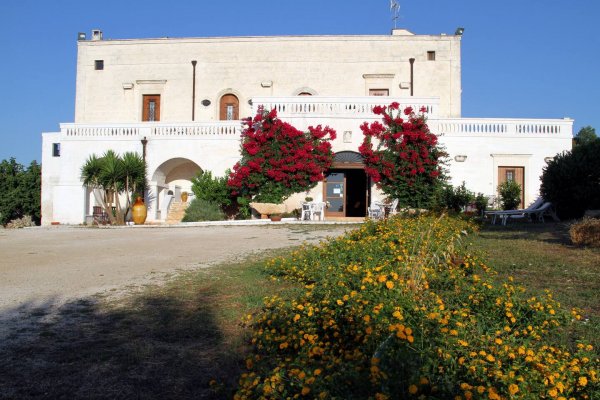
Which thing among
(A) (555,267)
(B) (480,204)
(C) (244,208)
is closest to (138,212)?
(C) (244,208)

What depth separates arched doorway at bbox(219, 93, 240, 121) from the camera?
1013 inches

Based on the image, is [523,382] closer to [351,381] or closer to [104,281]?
[351,381]

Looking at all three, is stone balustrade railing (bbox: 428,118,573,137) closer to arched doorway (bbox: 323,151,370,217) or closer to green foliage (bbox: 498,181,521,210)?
green foliage (bbox: 498,181,521,210)

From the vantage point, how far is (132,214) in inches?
735

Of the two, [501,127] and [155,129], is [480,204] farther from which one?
[155,129]

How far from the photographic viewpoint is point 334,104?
19312 mm

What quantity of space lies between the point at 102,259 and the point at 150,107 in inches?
769

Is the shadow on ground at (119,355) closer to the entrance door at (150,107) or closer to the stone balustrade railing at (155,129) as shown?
the stone balustrade railing at (155,129)

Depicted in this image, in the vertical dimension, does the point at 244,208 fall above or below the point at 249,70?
below

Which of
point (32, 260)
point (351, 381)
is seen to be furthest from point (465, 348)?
point (32, 260)

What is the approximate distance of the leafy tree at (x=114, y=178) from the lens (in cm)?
1819

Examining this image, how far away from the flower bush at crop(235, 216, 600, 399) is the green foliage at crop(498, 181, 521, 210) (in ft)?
47.7

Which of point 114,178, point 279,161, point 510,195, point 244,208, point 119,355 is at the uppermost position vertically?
point 279,161

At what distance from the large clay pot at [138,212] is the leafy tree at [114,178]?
55 centimetres
